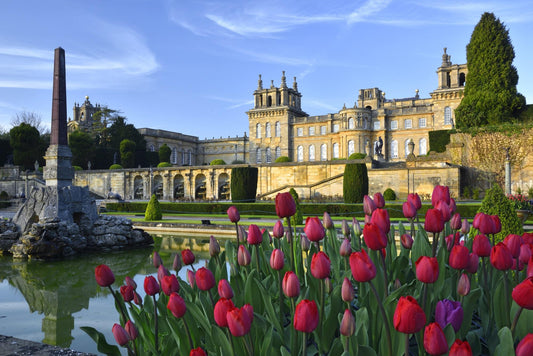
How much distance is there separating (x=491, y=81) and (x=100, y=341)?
28.5 metres

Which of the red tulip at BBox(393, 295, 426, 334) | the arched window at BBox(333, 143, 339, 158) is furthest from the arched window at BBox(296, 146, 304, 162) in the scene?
the red tulip at BBox(393, 295, 426, 334)

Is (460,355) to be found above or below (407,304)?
below

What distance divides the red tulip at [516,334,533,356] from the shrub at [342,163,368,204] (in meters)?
21.0

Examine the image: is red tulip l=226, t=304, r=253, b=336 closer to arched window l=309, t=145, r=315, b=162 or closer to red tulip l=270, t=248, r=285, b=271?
red tulip l=270, t=248, r=285, b=271

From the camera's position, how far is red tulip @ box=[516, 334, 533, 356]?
1.20 metres

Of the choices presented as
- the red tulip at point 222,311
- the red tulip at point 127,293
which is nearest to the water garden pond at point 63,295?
the red tulip at point 127,293

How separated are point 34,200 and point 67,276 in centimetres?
460

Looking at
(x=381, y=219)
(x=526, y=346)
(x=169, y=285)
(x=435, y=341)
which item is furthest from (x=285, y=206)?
(x=526, y=346)

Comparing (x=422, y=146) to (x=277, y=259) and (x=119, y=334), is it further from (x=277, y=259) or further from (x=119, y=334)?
(x=119, y=334)

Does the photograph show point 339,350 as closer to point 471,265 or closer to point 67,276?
point 471,265

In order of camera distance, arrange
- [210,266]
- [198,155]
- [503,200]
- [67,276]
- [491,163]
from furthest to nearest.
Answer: [198,155] < [491,163] < [67,276] < [503,200] < [210,266]

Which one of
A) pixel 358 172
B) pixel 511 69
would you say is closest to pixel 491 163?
pixel 511 69

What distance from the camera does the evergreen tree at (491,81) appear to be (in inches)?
988

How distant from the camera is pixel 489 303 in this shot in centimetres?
217
